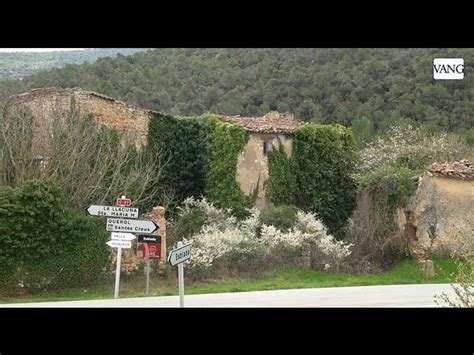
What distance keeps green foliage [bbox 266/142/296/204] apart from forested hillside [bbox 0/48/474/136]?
6.89 m

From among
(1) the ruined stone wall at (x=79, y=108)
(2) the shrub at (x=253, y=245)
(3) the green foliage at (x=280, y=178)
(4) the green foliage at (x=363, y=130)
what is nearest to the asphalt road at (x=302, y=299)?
(2) the shrub at (x=253, y=245)

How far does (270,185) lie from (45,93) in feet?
21.7

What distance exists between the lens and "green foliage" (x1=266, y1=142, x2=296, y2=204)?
21516 millimetres

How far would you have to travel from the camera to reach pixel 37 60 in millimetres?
31422

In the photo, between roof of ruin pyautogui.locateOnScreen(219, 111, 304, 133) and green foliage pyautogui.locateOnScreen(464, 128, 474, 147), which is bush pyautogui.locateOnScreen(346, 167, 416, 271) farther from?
green foliage pyautogui.locateOnScreen(464, 128, 474, 147)

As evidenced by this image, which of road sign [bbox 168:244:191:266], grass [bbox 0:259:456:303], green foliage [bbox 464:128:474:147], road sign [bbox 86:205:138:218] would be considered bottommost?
grass [bbox 0:259:456:303]

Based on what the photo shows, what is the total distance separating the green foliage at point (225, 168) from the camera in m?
21.0

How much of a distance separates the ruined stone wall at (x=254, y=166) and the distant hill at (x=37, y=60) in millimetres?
11577

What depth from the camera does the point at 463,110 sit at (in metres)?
29.2

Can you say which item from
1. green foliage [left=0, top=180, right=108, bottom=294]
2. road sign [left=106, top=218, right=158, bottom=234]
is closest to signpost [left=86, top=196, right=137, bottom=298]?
road sign [left=106, top=218, right=158, bottom=234]

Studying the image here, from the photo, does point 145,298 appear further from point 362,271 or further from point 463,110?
point 463,110

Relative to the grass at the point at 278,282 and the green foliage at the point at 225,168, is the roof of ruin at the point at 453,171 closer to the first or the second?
the grass at the point at 278,282

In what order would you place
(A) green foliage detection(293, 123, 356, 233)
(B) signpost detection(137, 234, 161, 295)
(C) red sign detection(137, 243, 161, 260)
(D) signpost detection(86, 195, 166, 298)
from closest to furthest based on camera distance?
(D) signpost detection(86, 195, 166, 298)
(B) signpost detection(137, 234, 161, 295)
(C) red sign detection(137, 243, 161, 260)
(A) green foliage detection(293, 123, 356, 233)

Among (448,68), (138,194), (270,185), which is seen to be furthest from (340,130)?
(448,68)
